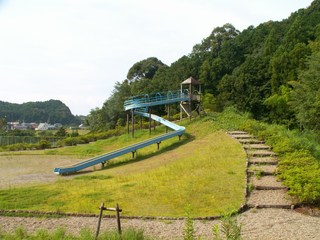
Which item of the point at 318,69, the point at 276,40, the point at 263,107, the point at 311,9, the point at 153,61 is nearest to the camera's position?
the point at 318,69

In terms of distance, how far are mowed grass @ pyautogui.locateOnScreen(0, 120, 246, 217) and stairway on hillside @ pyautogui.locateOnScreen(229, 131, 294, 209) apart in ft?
1.05

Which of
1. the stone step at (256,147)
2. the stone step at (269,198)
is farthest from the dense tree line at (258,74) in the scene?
the stone step at (269,198)

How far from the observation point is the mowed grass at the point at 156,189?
36.8 ft

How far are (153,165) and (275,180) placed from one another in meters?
6.53

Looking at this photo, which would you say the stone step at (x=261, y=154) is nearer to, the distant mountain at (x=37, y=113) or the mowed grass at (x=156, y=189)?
the mowed grass at (x=156, y=189)

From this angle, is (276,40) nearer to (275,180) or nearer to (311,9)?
(311,9)

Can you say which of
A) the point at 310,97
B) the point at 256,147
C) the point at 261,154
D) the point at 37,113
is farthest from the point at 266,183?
the point at 37,113

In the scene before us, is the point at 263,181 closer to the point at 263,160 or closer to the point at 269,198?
the point at 269,198

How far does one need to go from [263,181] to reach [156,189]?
365cm

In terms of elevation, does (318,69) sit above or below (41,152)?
above

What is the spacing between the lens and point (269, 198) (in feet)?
38.7

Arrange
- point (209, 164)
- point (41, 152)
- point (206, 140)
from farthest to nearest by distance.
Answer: point (41, 152)
point (206, 140)
point (209, 164)

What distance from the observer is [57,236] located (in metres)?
7.55

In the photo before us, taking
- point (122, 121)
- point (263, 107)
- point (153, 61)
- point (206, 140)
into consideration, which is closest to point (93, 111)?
point (122, 121)
